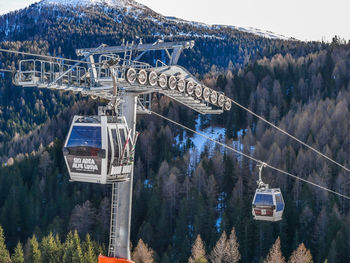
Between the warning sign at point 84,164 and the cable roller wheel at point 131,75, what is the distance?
4.63m

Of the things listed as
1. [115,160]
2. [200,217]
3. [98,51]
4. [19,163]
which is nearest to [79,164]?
[115,160]

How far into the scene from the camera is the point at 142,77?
1032 inches

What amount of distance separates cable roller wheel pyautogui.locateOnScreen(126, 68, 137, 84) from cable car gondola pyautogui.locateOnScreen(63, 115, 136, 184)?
2.69 m

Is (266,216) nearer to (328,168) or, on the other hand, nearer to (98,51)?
(98,51)

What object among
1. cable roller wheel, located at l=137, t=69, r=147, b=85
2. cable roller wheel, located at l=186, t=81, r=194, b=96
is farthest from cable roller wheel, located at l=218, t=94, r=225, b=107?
cable roller wheel, located at l=137, t=69, r=147, b=85

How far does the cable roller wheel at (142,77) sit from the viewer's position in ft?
85.1

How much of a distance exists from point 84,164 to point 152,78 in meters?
6.33

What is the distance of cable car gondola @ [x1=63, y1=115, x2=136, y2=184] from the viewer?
22.2m

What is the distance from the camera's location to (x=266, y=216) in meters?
35.8

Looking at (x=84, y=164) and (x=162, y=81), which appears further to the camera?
(x=162, y=81)

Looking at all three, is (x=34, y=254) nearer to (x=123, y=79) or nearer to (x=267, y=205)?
(x=267, y=205)

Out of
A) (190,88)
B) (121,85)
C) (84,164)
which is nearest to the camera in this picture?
(84,164)

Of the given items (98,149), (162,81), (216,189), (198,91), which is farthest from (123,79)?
(216,189)

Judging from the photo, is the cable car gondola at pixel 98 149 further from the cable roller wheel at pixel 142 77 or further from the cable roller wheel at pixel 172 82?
the cable roller wheel at pixel 172 82
